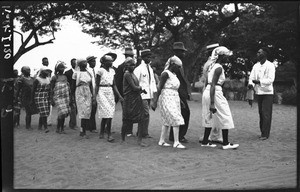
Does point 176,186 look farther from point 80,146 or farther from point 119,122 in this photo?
point 119,122

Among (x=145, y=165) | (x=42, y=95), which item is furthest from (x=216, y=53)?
(x=42, y=95)

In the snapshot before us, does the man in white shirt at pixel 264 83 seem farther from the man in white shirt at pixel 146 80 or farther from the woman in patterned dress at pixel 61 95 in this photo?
the woman in patterned dress at pixel 61 95

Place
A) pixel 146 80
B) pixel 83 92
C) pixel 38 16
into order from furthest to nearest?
pixel 146 80, pixel 83 92, pixel 38 16

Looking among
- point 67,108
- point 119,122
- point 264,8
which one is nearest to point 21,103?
point 67,108

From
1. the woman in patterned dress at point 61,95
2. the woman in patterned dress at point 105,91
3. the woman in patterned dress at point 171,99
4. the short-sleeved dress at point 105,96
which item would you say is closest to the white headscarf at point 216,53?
the woman in patterned dress at point 171,99

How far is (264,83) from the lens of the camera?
705 cm

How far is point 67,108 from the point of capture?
748 cm

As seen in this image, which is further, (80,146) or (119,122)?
(119,122)

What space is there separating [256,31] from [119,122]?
11.9ft

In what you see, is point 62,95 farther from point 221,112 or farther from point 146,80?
point 221,112

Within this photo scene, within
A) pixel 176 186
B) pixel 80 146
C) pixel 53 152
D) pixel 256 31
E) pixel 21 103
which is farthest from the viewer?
pixel 21 103

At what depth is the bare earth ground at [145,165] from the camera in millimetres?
4445

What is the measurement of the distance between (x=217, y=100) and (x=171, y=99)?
0.79 metres

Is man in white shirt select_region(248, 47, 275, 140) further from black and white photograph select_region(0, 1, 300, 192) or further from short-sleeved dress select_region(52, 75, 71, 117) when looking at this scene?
short-sleeved dress select_region(52, 75, 71, 117)
